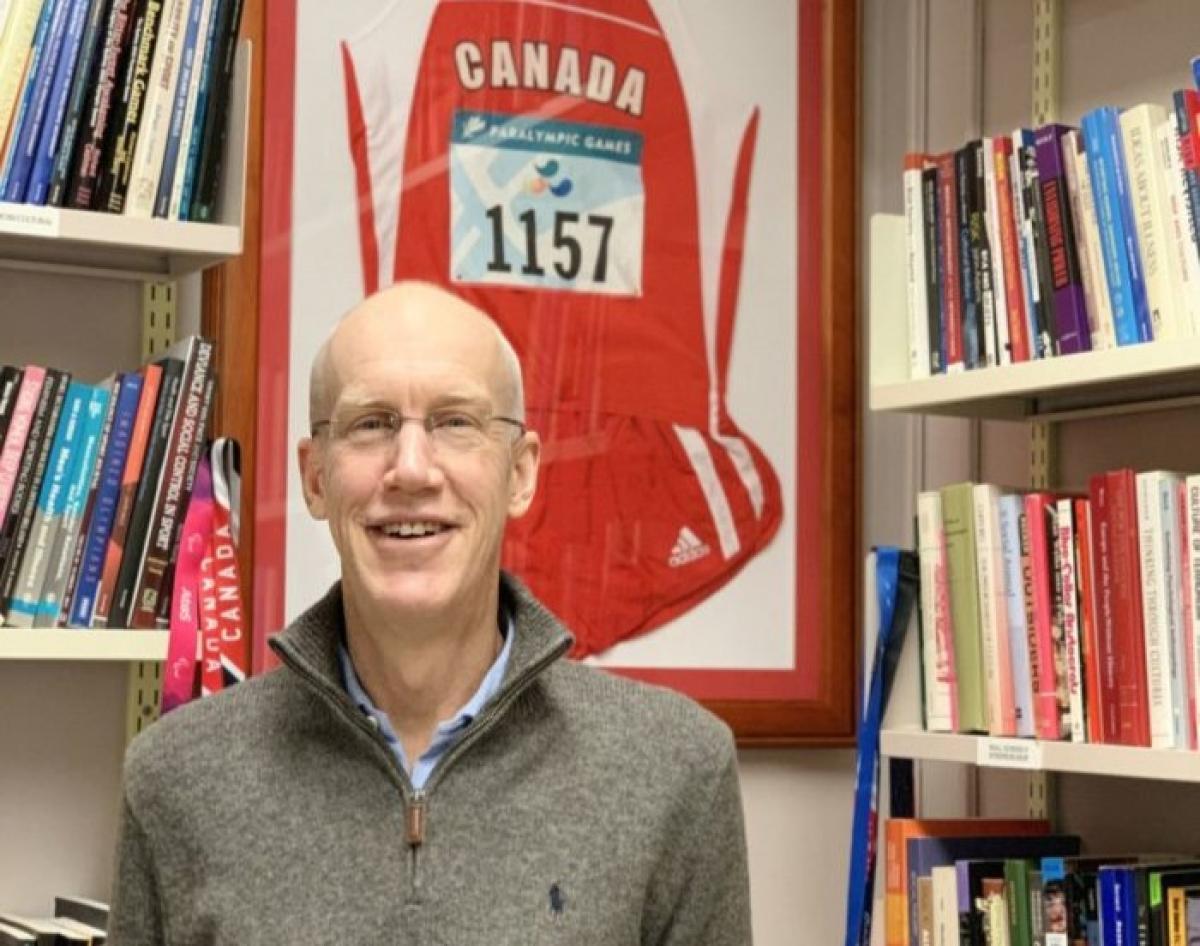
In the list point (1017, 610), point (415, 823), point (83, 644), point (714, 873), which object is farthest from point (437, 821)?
point (1017, 610)

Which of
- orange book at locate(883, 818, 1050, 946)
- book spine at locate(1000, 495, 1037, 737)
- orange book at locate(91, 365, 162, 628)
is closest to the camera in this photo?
orange book at locate(91, 365, 162, 628)

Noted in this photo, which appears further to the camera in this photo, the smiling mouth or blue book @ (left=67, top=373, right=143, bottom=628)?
blue book @ (left=67, top=373, right=143, bottom=628)

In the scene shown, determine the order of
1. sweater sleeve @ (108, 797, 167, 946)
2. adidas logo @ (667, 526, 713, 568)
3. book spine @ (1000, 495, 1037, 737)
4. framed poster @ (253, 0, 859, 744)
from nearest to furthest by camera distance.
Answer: sweater sleeve @ (108, 797, 167, 946), book spine @ (1000, 495, 1037, 737), framed poster @ (253, 0, 859, 744), adidas logo @ (667, 526, 713, 568)

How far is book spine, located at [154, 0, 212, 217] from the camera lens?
86.6 inches

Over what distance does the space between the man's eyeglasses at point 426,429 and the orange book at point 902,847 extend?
1036 mm

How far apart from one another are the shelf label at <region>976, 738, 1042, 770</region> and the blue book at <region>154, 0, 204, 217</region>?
3.64 ft

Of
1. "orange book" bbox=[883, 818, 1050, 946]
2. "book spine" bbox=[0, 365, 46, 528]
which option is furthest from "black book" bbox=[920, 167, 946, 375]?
"book spine" bbox=[0, 365, 46, 528]

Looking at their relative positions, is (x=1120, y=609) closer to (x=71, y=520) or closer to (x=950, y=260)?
(x=950, y=260)

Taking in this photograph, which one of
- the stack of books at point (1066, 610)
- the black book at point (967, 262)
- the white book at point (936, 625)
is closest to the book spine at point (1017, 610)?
the stack of books at point (1066, 610)

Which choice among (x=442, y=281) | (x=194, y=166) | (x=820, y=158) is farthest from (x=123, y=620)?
(x=820, y=158)

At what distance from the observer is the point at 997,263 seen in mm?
2371

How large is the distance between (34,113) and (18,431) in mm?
339

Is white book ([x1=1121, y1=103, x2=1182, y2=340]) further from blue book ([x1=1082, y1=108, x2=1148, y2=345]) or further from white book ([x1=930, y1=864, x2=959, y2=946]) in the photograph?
white book ([x1=930, y1=864, x2=959, y2=946])

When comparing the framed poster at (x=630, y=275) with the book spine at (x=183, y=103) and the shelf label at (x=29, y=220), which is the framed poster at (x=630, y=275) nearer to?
the book spine at (x=183, y=103)
